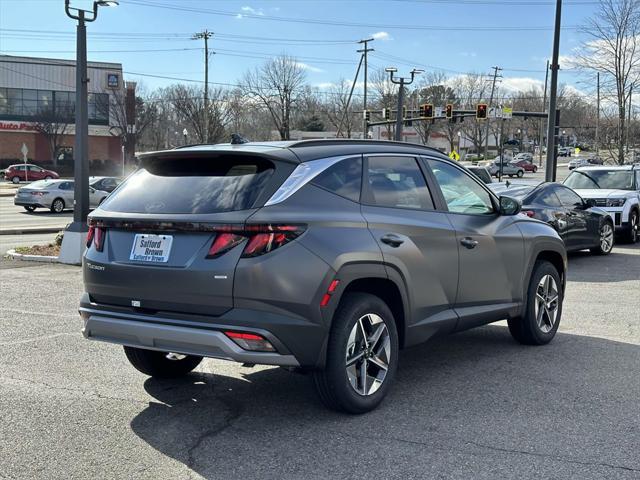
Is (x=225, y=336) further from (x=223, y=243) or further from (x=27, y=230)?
(x=27, y=230)

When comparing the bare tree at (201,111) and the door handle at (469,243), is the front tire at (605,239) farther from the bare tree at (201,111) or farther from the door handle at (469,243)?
the bare tree at (201,111)

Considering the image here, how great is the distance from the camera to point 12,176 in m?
52.9

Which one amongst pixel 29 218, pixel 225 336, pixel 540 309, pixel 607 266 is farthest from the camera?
pixel 29 218

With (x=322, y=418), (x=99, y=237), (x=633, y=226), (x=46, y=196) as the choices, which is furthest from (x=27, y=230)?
(x=322, y=418)

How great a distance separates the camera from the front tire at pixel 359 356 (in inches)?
179

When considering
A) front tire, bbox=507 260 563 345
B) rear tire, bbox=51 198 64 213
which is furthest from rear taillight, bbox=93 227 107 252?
rear tire, bbox=51 198 64 213

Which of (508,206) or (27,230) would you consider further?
(27,230)

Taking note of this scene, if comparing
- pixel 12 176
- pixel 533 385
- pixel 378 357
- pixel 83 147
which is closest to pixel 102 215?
pixel 378 357

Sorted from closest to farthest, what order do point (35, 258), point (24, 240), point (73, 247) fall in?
point (73, 247) → point (35, 258) → point (24, 240)

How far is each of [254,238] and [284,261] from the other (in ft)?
0.73

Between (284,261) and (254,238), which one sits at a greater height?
(254,238)

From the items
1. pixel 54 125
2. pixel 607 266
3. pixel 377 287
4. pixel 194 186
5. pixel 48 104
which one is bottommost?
pixel 607 266

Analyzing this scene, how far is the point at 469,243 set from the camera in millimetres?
5777

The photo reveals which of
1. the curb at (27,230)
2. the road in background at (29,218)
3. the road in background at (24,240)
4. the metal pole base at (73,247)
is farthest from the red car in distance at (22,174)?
the metal pole base at (73,247)
